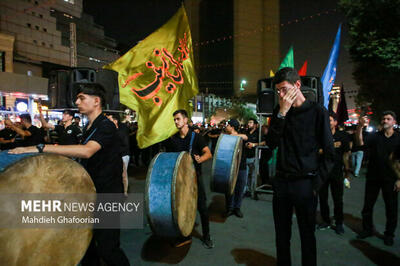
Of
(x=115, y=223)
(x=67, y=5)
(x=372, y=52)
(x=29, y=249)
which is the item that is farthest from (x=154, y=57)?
(x=67, y=5)

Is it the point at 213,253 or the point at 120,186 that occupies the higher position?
the point at 120,186

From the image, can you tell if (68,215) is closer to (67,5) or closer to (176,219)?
(176,219)

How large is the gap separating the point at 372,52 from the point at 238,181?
13.9 meters

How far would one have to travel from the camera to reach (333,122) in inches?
199

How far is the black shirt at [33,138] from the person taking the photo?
23.9ft

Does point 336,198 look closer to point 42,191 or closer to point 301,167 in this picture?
point 301,167

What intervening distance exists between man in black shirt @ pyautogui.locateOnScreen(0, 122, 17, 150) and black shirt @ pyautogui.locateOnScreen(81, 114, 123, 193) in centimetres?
700

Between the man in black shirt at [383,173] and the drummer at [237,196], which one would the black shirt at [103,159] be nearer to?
the drummer at [237,196]

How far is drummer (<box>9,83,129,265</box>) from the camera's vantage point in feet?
8.55

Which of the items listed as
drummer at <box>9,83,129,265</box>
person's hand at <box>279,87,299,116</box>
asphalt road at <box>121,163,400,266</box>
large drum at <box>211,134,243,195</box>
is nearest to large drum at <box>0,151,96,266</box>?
drummer at <box>9,83,129,265</box>

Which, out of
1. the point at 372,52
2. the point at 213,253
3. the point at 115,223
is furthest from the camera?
the point at 372,52

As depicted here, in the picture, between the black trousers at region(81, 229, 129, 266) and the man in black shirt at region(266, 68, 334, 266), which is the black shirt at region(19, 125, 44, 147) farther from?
the man in black shirt at region(266, 68, 334, 266)

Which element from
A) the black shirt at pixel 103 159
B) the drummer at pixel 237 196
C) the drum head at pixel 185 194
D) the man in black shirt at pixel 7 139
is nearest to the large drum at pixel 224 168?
the drummer at pixel 237 196

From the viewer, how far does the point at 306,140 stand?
2578 mm
